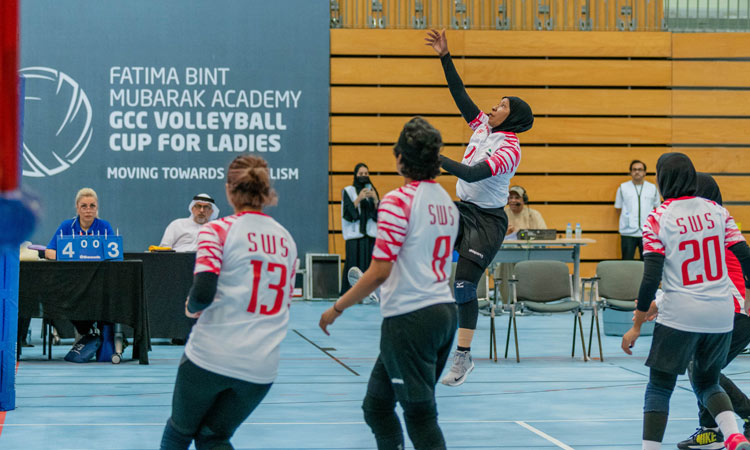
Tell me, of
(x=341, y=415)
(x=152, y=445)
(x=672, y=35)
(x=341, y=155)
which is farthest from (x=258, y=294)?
(x=672, y=35)

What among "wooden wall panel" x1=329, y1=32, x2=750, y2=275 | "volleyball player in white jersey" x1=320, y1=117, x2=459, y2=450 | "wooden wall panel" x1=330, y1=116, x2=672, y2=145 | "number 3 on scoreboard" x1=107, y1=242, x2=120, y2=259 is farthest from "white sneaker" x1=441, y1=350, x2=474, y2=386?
"wooden wall panel" x1=330, y1=116, x2=672, y2=145

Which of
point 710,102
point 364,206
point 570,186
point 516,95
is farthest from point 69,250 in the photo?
point 710,102

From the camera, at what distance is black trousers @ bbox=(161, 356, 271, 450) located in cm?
273

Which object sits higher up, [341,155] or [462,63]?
[462,63]

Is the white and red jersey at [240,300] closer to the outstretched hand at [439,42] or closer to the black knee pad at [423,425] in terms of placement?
the black knee pad at [423,425]

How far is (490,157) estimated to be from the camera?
4441 millimetres

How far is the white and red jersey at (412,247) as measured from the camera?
9.70 feet

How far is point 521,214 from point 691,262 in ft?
27.1

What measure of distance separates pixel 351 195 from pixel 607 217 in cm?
430

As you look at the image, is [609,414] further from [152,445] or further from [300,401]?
[152,445]

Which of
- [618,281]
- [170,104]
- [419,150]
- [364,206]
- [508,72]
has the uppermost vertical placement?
[508,72]

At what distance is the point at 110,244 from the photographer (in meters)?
A: 7.22

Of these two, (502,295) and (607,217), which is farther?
(607,217)

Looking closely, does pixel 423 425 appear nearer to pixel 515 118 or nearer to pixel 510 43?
pixel 515 118
